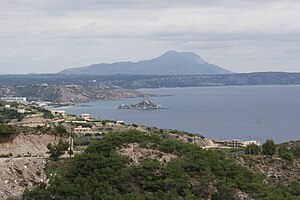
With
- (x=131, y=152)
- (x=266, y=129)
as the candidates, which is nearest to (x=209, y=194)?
(x=131, y=152)

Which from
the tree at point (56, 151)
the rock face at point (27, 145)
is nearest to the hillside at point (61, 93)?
the rock face at point (27, 145)

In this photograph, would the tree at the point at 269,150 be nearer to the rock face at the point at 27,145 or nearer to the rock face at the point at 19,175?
the rock face at the point at 27,145

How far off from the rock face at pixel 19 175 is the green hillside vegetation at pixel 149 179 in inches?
41.1

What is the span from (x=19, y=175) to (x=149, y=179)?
18.4ft

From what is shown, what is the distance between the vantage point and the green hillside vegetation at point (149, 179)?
2016 cm

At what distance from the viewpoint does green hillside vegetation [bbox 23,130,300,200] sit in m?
20.2

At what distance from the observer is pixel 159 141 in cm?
2544

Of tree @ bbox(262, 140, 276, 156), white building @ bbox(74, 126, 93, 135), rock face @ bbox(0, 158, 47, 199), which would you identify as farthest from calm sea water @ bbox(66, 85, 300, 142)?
rock face @ bbox(0, 158, 47, 199)

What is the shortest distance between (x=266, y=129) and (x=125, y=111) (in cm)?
4331

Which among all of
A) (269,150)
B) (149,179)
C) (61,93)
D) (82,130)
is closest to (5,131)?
(149,179)

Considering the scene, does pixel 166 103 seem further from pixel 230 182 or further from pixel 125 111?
pixel 230 182

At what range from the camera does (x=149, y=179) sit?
2148 centimetres

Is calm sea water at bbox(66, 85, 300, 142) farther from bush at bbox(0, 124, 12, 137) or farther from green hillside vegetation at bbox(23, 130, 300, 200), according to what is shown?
green hillside vegetation at bbox(23, 130, 300, 200)

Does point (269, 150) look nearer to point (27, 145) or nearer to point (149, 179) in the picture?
point (149, 179)
